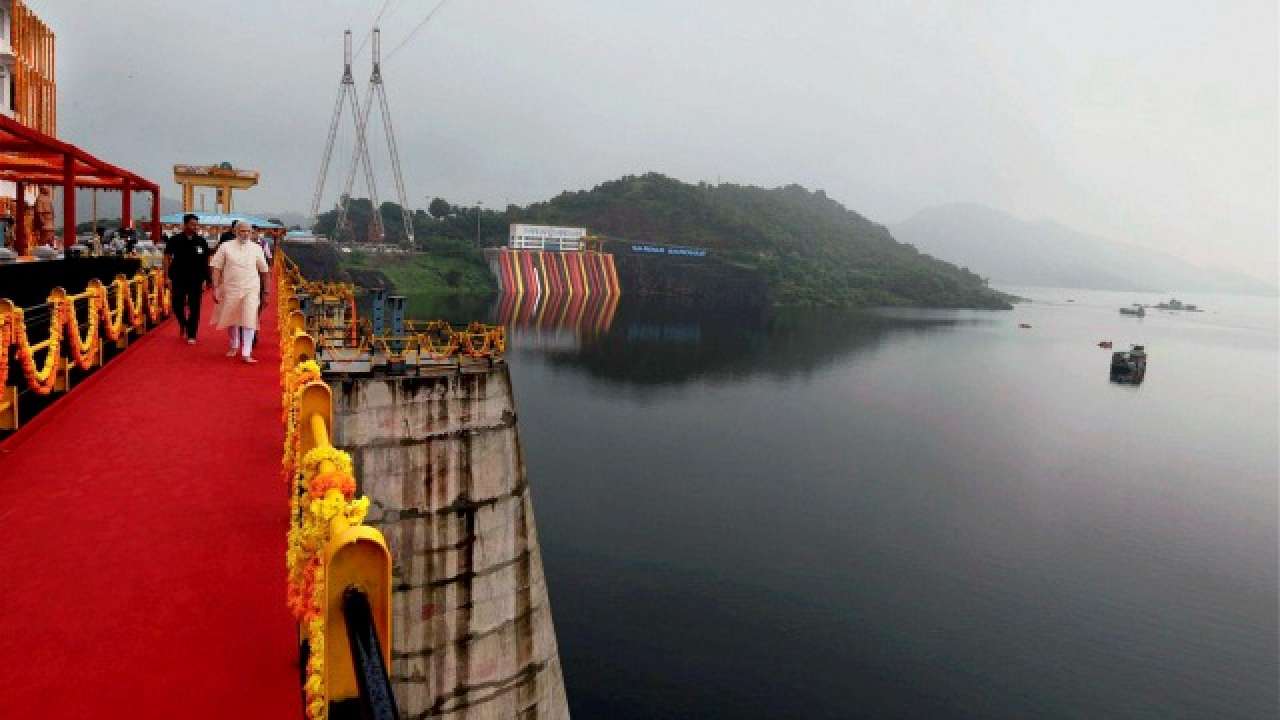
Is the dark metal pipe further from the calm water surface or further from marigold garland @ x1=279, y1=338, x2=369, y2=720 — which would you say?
the calm water surface

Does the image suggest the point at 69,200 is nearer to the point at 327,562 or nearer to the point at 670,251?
the point at 327,562

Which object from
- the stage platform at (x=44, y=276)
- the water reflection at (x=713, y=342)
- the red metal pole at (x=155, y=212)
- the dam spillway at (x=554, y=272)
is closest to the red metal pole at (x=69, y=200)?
the stage platform at (x=44, y=276)

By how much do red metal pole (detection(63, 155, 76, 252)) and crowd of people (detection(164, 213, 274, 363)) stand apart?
5.36 metres

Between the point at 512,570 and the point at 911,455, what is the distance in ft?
113

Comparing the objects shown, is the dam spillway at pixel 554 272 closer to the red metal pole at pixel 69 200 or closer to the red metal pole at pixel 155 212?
the red metal pole at pixel 155 212

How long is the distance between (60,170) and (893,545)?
30.5 meters

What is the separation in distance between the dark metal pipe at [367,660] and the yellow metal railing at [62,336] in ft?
21.8

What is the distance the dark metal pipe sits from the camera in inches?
87.5


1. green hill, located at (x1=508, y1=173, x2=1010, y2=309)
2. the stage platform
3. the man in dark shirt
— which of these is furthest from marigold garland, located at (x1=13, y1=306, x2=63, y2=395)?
green hill, located at (x1=508, y1=173, x2=1010, y2=309)

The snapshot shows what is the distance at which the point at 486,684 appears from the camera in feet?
42.4

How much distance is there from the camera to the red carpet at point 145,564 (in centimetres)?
374

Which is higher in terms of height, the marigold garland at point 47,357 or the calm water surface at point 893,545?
the marigold garland at point 47,357

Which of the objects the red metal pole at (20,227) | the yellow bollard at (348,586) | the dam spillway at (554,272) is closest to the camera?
the yellow bollard at (348,586)

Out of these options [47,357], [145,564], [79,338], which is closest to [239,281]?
[79,338]
